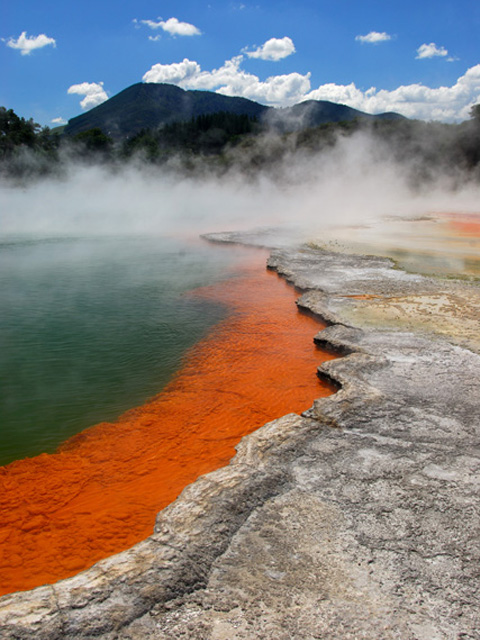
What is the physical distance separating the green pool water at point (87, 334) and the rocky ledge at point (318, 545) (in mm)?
1537

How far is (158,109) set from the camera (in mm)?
108375

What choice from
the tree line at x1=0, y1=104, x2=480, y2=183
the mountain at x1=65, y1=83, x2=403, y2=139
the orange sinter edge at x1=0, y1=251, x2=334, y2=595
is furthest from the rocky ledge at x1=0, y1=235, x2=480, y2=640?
the mountain at x1=65, y1=83, x2=403, y2=139

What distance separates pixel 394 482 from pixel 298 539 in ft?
1.91

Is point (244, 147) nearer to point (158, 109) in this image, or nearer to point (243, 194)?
point (243, 194)

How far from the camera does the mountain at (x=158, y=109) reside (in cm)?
9838

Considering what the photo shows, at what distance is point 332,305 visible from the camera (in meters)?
5.07

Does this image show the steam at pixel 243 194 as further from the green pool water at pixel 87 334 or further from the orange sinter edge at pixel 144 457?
the orange sinter edge at pixel 144 457

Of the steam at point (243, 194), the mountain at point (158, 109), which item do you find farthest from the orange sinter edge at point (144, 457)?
the mountain at point (158, 109)

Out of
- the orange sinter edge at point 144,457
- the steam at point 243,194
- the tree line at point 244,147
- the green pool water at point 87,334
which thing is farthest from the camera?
the tree line at point 244,147

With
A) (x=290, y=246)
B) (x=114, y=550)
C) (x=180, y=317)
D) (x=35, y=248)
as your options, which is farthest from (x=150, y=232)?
(x=114, y=550)

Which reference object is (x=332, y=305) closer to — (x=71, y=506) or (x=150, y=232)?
(x=71, y=506)

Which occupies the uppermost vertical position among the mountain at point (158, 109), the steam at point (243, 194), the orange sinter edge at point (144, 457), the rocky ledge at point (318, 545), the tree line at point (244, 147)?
the mountain at point (158, 109)

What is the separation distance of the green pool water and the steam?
4.41m

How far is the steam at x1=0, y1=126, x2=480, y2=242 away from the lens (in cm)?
1453
